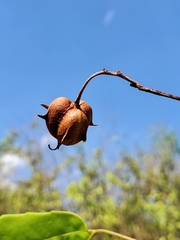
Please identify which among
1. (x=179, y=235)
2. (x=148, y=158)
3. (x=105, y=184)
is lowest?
(x=179, y=235)

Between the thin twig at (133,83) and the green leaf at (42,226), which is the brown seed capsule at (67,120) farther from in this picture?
the green leaf at (42,226)

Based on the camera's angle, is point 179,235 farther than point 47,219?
Yes

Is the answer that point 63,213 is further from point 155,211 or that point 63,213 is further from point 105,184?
point 105,184

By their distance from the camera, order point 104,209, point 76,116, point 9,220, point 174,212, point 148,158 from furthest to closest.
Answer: point 148,158
point 104,209
point 174,212
point 76,116
point 9,220

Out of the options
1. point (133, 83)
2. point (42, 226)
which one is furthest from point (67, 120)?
point (42, 226)

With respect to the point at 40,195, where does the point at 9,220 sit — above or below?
above

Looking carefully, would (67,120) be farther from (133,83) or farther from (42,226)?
(42,226)

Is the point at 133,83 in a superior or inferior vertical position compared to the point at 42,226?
superior

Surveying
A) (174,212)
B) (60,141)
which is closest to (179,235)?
(174,212)
